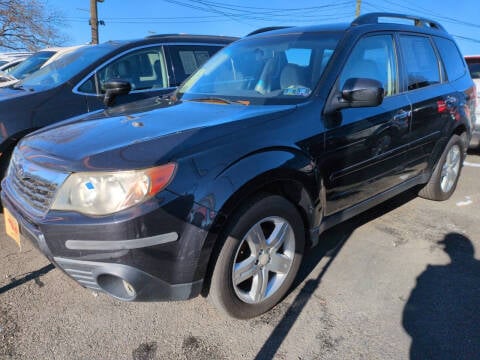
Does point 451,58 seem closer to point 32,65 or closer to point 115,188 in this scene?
point 115,188

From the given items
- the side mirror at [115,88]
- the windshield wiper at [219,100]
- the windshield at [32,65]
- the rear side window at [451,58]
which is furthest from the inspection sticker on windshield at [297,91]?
the windshield at [32,65]

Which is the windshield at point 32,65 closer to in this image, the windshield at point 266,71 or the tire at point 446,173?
the windshield at point 266,71

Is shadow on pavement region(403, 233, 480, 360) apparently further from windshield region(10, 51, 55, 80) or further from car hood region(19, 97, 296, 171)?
windshield region(10, 51, 55, 80)

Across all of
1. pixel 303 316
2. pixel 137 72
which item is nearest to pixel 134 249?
pixel 303 316

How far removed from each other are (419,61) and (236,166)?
2.48 metres

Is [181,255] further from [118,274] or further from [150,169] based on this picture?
[150,169]

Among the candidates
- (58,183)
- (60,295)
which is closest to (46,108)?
(60,295)

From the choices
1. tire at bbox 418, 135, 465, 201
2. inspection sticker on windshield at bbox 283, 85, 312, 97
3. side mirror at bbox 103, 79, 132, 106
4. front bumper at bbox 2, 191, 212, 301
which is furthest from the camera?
tire at bbox 418, 135, 465, 201

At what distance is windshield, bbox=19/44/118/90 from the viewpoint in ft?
14.7

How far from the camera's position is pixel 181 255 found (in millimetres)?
2002

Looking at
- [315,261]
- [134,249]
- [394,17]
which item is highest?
[394,17]

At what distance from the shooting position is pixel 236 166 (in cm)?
214

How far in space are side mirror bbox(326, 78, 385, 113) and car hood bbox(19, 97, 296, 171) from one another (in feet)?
1.18

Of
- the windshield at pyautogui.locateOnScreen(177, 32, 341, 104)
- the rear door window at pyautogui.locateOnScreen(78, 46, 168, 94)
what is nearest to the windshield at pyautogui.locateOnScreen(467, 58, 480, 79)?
the windshield at pyautogui.locateOnScreen(177, 32, 341, 104)
